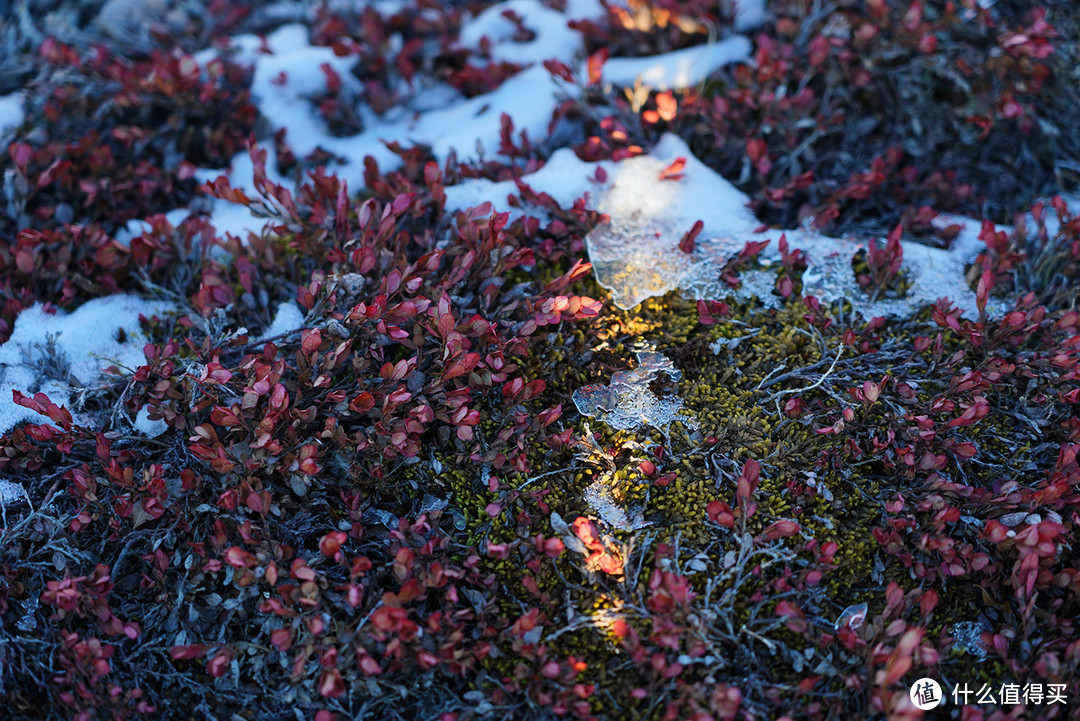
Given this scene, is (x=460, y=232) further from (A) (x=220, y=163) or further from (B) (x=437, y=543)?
(A) (x=220, y=163)

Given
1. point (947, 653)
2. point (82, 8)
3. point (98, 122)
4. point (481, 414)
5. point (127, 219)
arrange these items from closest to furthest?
point (947, 653) < point (481, 414) < point (127, 219) < point (98, 122) < point (82, 8)

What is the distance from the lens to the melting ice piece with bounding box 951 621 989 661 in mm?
2490

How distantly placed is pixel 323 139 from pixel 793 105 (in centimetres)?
260

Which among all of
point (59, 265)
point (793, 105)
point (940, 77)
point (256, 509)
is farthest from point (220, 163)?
point (940, 77)

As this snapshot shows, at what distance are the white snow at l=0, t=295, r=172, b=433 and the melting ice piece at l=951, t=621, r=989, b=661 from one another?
10.7ft

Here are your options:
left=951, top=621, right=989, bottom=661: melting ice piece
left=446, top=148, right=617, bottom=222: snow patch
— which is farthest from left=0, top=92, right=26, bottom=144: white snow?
left=951, top=621, right=989, bottom=661: melting ice piece

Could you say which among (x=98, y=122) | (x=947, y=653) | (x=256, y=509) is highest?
(x=98, y=122)

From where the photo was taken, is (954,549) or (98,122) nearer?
(954,549)

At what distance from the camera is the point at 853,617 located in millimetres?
2412

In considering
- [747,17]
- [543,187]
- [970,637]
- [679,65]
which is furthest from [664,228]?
[970,637]

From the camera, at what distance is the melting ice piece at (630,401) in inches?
112

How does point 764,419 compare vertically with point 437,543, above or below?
above

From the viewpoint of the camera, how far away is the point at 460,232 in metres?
3.04

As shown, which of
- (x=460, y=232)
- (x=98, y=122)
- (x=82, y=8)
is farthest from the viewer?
(x=82, y=8)
